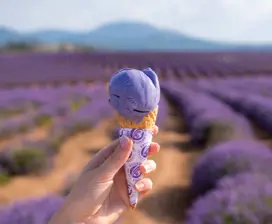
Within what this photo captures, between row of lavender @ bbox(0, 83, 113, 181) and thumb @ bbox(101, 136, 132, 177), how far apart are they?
17.1 feet

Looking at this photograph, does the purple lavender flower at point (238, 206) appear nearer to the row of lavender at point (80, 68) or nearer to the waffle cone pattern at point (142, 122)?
the waffle cone pattern at point (142, 122)

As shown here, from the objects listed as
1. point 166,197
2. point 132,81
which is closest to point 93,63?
point 166,197

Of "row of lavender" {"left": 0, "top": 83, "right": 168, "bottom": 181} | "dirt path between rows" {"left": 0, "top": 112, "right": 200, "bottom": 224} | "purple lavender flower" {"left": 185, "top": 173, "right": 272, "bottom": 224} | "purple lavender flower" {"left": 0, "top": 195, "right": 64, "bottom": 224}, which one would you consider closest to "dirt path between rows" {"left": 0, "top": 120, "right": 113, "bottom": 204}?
"dirt path between rows" {"left": 0, "top": 112, "right": 200, "bottom": 224}

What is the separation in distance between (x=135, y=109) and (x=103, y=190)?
0.30m

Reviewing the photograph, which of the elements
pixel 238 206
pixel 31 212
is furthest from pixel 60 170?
pixel 238 206

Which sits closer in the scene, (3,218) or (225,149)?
(3,218)

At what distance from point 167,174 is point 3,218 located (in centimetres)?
346

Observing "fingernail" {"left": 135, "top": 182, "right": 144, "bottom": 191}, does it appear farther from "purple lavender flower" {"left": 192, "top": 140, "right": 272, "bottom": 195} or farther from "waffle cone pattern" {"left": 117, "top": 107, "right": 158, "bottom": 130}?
"purple lavender flower" {"left": 192, "top": 140, "right": 272, "bottom": 195}

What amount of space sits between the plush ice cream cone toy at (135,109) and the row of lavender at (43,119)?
517 cm

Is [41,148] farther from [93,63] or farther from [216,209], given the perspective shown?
[93,63]

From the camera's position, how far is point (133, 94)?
5.64 ft

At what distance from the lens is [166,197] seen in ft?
18.7

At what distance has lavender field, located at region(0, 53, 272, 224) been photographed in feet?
12.1

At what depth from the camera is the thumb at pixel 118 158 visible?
1.71 metres
